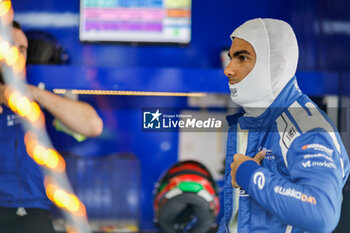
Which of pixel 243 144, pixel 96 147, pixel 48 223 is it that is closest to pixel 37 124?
pixel 243 144

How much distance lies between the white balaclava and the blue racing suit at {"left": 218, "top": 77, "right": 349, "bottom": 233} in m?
0.02

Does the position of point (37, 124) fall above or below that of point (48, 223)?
above

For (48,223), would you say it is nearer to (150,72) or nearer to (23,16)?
(150,72)

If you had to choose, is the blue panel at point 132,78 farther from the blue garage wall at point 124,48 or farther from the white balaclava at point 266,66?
the white balaclava at point 266,66

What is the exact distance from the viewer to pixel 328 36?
1017 millimetres

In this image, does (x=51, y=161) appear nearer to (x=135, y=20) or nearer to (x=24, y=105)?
(x=24, y=105)

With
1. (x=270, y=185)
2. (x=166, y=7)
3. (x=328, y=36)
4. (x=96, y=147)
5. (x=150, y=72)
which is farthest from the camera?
(x=96, y=147)

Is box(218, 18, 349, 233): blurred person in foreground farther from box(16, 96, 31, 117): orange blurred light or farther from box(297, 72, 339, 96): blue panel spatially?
box(297, 72, 339, 96): blue panel

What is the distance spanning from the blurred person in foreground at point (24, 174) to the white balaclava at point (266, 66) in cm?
51

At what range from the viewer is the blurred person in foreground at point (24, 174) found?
0.99 meters

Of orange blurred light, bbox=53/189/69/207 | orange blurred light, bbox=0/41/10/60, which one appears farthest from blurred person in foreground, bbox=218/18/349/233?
orange blurred light, bbox=0/41/10/60

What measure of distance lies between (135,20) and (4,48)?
76cm

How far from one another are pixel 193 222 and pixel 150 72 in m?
0.46

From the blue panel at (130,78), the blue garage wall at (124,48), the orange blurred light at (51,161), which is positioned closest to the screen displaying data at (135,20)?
the blue garage wall at (124,48)
